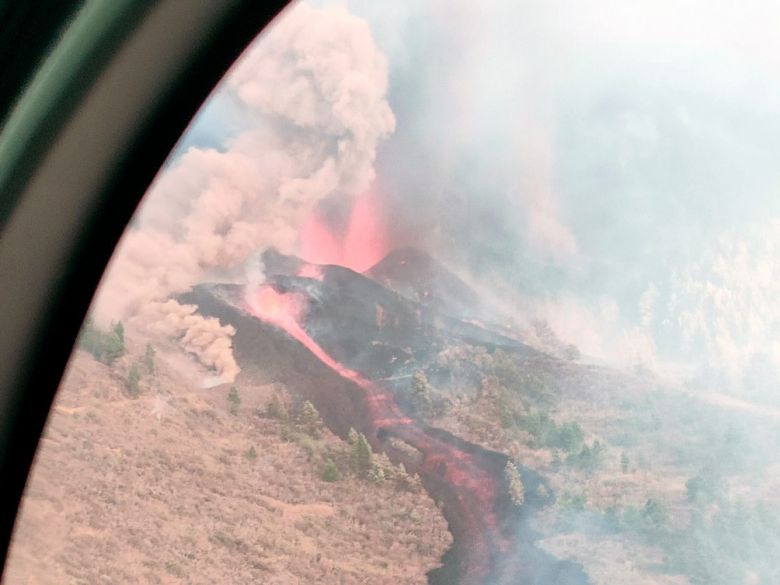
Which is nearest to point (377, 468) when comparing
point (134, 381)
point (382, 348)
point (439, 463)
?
point (439, 463)

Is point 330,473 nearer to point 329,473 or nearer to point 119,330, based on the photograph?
point 329,473

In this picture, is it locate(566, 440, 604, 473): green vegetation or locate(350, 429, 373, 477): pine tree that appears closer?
locate(566, 440, 604, 473): green vegetation

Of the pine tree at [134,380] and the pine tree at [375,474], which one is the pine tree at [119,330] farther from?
the pine tree at [375,474]

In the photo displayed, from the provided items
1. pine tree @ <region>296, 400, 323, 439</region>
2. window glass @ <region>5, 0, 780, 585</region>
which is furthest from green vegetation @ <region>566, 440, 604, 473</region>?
pine tree @ <region>296, 400, 323, 439</region>

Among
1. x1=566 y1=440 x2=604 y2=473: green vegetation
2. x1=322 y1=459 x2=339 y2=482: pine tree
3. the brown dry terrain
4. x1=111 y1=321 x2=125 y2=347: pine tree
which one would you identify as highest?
x1=566 y1=440 x2=604 y2=473: green vegetation

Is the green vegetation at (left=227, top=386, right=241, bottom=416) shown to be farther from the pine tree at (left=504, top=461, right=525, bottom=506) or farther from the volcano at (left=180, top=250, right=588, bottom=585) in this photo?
the pine tree at (left=504, top=461, right=525, bottom=506)

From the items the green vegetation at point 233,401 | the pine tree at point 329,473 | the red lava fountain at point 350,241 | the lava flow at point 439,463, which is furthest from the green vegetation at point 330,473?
the red lava fountain at point 350,241
